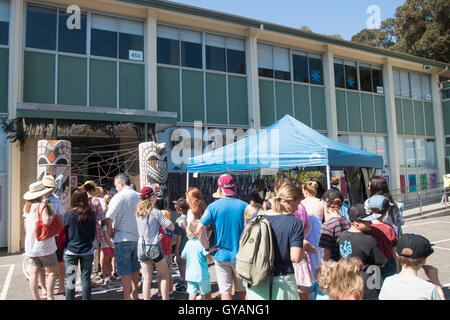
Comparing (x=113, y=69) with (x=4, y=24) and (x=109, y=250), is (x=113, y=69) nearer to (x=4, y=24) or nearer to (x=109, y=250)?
(x=4, y=24)

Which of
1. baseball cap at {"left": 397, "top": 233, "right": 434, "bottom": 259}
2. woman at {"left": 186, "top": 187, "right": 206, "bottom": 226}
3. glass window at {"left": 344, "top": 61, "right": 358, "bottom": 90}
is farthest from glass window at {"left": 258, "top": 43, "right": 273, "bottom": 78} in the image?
baseball cap at {"left": 397, "top": 233, "right": 434, "bottom": 259}

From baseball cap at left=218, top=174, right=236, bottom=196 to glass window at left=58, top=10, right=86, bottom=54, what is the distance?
9.44m

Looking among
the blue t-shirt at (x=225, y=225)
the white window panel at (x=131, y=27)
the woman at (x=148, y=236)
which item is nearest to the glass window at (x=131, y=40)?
the white window panel at (x=131, y=27)

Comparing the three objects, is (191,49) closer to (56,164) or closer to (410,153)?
(56,164)

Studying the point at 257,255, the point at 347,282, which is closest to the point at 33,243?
the point at 257,255

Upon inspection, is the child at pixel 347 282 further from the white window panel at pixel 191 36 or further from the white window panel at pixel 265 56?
the white window panel at pixel 265 56

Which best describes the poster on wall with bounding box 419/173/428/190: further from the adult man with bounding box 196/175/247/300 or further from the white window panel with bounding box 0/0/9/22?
the white window panel with bounding box 0/0/9/22

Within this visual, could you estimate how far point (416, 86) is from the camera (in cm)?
1847

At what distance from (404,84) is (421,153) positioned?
3.89 meters

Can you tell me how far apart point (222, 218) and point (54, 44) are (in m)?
9.93

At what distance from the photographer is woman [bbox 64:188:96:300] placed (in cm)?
420

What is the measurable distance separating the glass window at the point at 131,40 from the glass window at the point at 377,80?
11.8 meters

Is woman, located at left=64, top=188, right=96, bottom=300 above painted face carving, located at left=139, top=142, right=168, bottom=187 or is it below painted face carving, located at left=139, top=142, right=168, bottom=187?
below

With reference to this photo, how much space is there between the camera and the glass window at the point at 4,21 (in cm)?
1006
